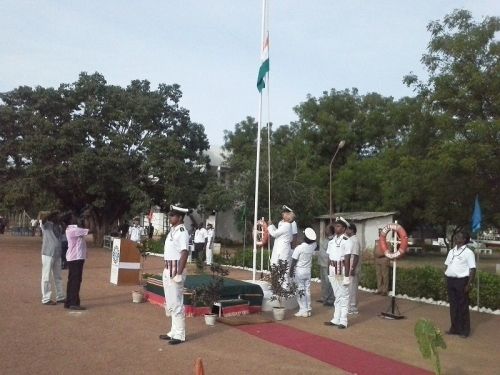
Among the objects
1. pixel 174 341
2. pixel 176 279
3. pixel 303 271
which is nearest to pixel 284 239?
pixel 303 271

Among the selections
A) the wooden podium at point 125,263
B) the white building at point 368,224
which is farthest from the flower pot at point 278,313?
the white building at point 368,224

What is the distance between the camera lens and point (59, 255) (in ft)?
37.6

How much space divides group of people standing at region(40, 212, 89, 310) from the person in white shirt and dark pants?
6.74m

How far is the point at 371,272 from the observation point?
51.0 feet

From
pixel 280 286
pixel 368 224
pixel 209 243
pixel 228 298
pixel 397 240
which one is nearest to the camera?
pixel 280 286

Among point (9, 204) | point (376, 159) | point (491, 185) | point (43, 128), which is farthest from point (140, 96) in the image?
point (491, 185)

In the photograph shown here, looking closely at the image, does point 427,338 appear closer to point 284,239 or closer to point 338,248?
point 338,248

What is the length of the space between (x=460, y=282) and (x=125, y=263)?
8.56 metres

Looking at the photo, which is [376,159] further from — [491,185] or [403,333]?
[403,333]

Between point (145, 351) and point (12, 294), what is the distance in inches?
236

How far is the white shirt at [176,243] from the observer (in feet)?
27.2

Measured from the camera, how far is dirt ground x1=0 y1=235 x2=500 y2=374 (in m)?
6.98

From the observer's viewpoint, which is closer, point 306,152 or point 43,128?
point 43,128

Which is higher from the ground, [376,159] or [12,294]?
[376,159]
